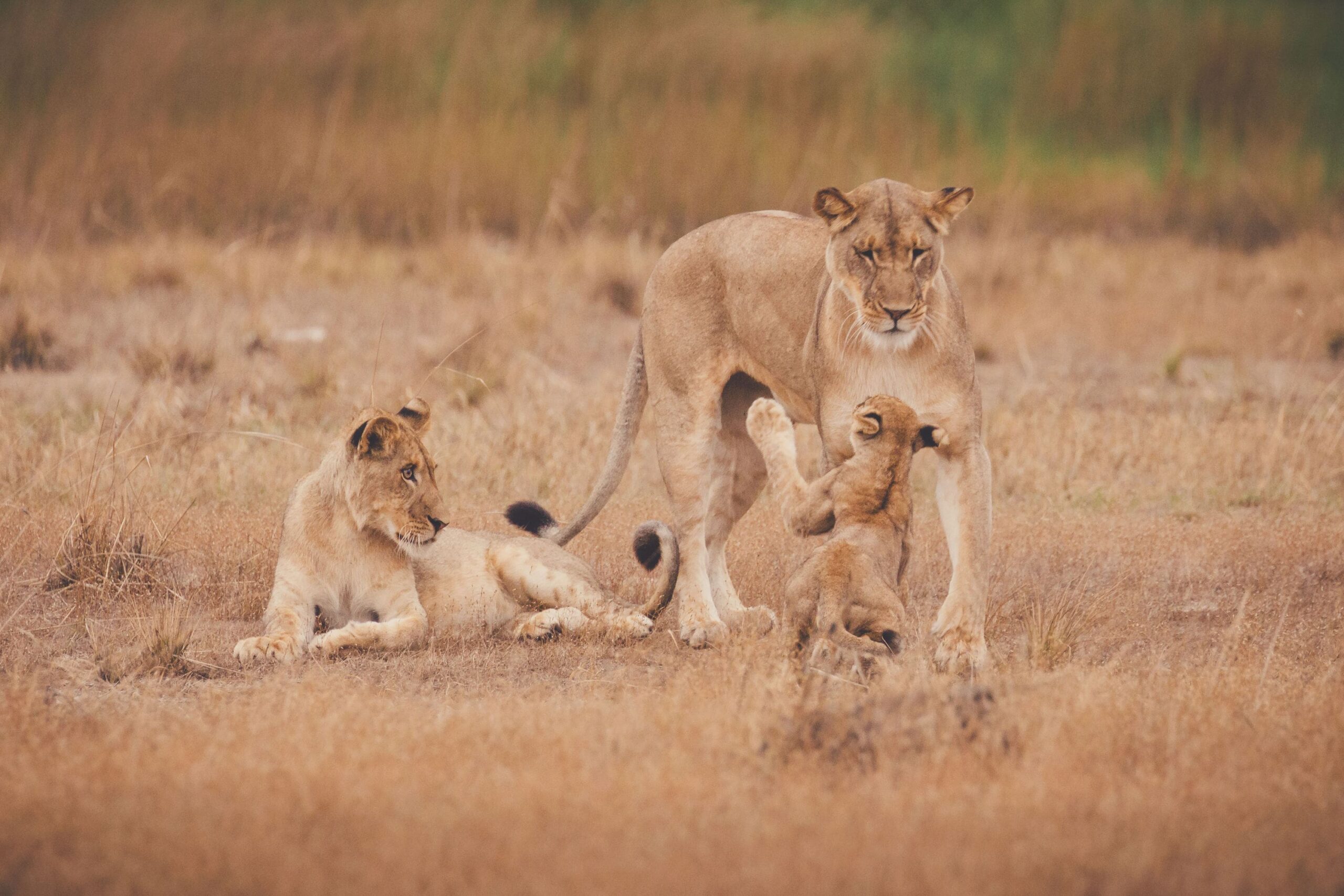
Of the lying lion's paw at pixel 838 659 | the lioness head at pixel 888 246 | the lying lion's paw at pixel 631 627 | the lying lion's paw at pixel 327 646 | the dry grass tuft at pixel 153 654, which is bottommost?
the dry grass tuft at pixel 153 654

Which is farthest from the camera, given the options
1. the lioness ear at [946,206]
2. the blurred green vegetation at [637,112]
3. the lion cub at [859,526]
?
the blurred green vegetation at [637,112]

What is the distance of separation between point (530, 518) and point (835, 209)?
5.59 feet

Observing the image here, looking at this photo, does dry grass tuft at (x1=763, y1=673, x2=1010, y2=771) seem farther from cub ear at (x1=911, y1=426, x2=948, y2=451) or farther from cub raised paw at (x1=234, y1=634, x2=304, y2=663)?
cub raised paw at (x1=234, y1=634, x2=304, y2=663)

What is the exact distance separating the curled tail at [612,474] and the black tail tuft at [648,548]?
39 centimetres

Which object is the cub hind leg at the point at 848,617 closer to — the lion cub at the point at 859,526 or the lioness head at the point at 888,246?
the lion cub at the point at 859,526

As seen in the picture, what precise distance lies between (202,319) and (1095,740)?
7.92 metres

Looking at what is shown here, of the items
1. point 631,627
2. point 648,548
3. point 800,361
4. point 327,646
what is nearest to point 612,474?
point 648,548

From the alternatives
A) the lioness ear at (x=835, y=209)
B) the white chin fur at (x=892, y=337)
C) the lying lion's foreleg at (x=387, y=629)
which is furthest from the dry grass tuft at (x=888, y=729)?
the lioness ear at (x=835, y=209)

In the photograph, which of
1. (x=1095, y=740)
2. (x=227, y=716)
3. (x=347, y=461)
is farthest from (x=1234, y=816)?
(x=347, y=461)

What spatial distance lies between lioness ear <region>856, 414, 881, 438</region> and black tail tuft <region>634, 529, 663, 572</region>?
3.64 feet

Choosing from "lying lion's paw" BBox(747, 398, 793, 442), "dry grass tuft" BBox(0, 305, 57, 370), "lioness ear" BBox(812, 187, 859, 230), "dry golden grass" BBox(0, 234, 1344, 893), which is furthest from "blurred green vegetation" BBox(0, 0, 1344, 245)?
"lioness ear" BBox(812, 187, 859, 230)

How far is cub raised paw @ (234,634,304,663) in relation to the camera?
4.93 metres

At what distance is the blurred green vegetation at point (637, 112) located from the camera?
13.5 metres

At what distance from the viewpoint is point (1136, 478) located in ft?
25.9
